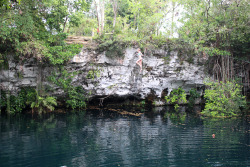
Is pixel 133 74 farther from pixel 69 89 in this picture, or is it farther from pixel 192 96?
pixel 192 96

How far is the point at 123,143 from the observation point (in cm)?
852

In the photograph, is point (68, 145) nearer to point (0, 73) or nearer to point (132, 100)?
point (0, 73)

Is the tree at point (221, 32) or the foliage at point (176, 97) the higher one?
the tree at point (221, 32)

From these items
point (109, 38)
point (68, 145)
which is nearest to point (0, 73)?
point (109, 38)

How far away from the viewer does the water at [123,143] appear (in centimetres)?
662

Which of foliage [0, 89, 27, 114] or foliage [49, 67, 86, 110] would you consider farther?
foliage [49, 67, 86, 110]

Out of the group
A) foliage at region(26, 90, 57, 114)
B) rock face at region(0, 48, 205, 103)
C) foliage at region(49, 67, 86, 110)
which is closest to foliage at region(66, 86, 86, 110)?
foliage at region(49, 67, 86, 110)

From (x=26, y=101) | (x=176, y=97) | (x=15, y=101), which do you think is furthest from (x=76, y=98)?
(x=176, y=97)

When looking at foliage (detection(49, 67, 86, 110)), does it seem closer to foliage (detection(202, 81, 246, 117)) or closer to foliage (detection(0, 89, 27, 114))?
foliage (detection(0, 89, 27, 114))

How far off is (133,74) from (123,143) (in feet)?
34.6

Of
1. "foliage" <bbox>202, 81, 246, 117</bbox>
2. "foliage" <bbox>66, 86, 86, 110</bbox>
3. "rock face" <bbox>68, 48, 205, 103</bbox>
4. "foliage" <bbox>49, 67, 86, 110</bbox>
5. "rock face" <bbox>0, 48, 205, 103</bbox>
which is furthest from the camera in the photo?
"rock face" <bbox>68, 48, 205, 103</bbox>

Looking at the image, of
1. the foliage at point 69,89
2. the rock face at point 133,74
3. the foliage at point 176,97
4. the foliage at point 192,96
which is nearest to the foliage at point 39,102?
the foliage at point 69,89

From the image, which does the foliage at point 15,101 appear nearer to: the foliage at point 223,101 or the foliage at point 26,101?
the foliage at point 26,101

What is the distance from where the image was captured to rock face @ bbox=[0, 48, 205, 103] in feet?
54.4
